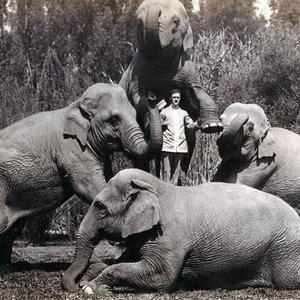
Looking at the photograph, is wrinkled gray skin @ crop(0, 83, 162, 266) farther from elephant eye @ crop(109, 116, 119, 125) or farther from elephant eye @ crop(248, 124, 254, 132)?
elephant eye @ crop(248, 124, 254, 132)

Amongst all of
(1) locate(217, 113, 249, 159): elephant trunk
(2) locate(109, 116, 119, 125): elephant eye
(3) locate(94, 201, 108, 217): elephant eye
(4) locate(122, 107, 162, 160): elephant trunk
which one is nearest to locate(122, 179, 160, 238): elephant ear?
(3) locate(94, 201, 108, 217): elephant eye

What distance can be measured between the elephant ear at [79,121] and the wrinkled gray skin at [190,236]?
109cm

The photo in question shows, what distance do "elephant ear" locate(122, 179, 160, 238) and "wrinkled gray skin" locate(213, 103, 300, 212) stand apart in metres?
1.47

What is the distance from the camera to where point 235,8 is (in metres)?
25.9

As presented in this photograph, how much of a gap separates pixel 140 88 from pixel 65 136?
1145 mm

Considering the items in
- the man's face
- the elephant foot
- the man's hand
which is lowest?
the elephant foot

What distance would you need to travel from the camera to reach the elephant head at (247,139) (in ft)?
26.9

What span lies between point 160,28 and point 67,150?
1.56m

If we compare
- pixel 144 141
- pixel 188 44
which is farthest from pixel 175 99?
pixel 144 141

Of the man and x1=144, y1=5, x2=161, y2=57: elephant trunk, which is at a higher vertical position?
x1=144, y1=5, x2=161, y2=57: elephant trunk

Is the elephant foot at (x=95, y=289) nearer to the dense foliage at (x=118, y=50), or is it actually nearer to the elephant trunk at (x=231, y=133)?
the elephant trunk at (x=231, y=133)

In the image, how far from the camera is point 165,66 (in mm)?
8711

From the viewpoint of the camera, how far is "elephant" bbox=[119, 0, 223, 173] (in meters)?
8.48

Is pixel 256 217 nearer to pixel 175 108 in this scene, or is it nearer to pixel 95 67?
pixel 175 108
